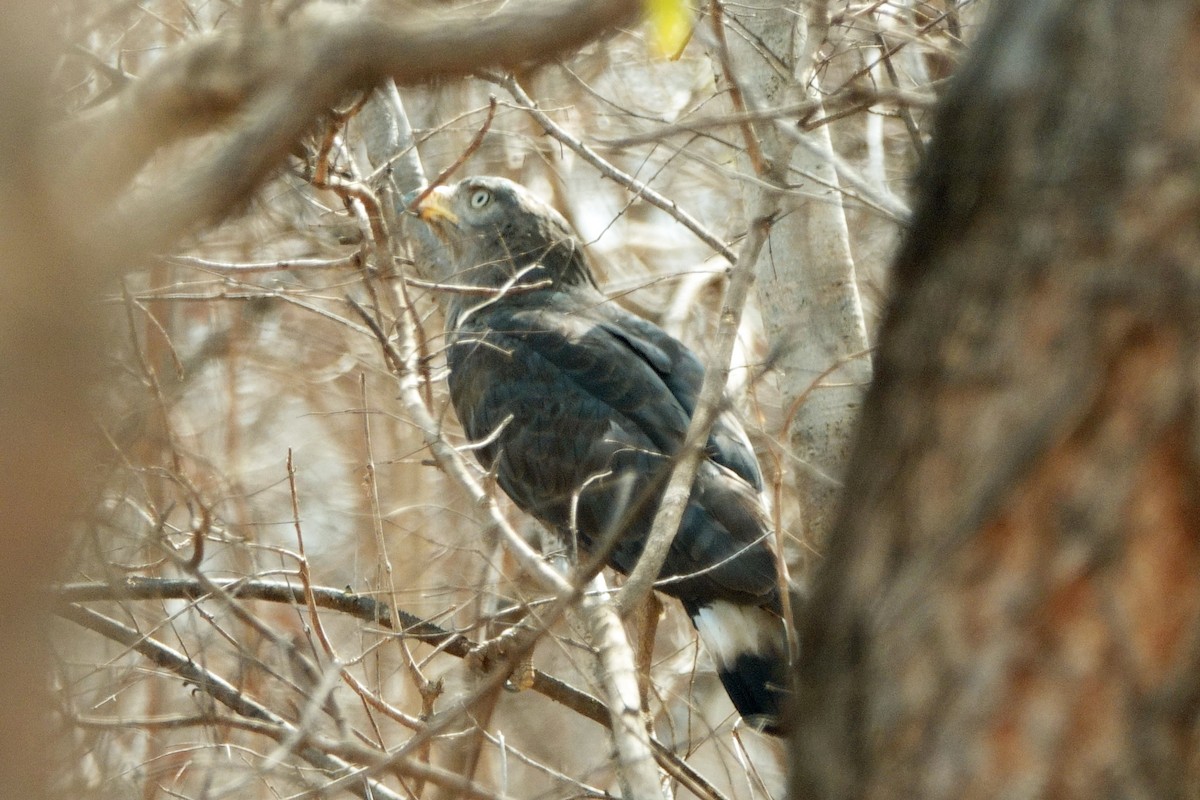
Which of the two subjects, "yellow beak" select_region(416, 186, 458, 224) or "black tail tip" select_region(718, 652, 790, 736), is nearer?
"black tail tip" select_region(718, 652, 790, 736)

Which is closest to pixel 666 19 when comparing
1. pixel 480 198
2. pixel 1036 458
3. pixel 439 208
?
pixel 1036 458

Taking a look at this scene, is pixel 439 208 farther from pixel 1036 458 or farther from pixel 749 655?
pixel 1036 458

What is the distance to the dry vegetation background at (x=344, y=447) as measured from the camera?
3.04 meters

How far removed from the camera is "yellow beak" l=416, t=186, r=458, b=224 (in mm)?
6176

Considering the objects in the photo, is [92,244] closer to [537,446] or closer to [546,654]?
[537,446]

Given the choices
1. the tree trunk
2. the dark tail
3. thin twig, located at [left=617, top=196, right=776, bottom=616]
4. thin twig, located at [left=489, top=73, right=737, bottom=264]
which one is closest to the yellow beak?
thin twig, located at [left=489, top=73, right=737, bottom=264]

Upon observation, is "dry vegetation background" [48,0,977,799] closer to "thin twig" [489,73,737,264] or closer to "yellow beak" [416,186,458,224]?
"thin twig" [489,73,737,264]

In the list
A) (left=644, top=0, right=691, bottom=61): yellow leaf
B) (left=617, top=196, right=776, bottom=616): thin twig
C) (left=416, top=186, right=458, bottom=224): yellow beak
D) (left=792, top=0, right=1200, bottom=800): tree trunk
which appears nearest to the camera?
(left=792, top=0, right=1200, bottom=800): tree trunk

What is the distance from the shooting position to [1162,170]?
61.5 inches

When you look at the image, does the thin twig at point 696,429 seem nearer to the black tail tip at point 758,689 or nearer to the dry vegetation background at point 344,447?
the dry vegetation background at point 344,447

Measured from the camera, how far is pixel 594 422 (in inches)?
215

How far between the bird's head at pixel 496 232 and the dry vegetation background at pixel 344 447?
22 centimetres

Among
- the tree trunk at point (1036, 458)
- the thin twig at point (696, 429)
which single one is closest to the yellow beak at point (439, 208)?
the thin twig at point (696, 429)

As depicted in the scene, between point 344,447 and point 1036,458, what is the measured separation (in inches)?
327
